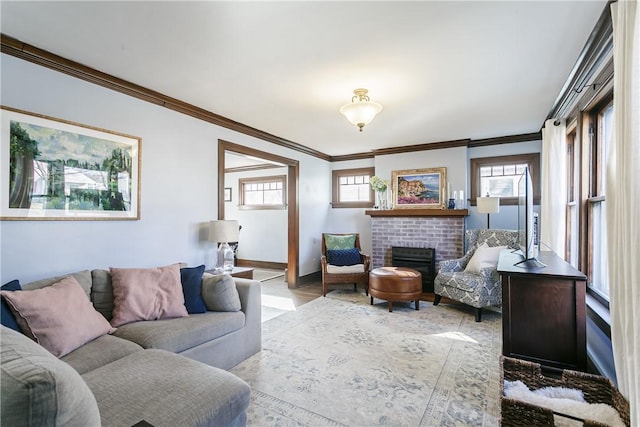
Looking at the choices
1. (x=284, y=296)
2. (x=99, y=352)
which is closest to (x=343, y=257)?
(x=284, y=296)

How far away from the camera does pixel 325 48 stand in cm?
228

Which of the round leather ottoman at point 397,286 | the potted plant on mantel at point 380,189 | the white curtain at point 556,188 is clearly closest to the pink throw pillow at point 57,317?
the round leather ottoman at point 397,286

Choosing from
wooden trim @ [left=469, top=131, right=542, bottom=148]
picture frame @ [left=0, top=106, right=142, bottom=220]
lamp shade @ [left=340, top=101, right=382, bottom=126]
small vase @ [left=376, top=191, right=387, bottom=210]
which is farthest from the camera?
small vase @ [left=376, top=191, right=387, bottom=210]

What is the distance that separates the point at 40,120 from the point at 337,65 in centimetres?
231

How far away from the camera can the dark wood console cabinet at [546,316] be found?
1.93m

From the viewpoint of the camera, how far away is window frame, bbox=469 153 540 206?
471 centimetres

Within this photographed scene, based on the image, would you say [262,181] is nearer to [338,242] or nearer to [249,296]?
[338,242]

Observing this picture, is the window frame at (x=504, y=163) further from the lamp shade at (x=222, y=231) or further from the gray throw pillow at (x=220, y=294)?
the gray throw pillow at (x=220, y=294)

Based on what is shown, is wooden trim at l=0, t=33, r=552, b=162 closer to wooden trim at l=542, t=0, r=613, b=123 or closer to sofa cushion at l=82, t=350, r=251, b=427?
wooden trim at l=542, t=0, r=613, b=123

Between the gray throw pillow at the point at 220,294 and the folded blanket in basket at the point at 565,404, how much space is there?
2.02 metres

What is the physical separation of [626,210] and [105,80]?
3654mm

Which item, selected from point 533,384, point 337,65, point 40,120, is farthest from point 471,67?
point 40,120

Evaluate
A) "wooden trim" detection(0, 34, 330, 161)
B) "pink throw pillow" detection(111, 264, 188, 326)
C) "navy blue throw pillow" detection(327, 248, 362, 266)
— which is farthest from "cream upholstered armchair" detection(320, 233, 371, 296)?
"pink throw pillow" detection(111, 264, 188, 326)

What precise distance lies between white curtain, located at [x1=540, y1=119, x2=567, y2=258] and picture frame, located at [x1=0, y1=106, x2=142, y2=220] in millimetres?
4292
